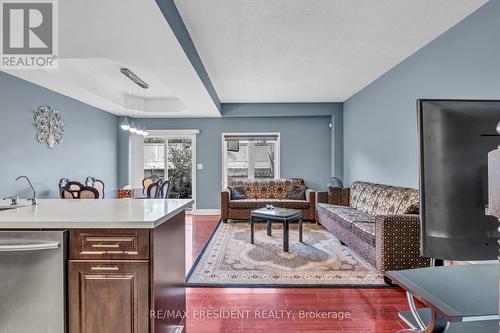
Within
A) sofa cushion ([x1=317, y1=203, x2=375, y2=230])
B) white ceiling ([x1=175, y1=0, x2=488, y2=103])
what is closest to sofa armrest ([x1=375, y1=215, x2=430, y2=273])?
sofa cushion ([x1=317, y1=203, x2=375, y2=230])

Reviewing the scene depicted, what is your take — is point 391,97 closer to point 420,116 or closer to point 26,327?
point 420,116

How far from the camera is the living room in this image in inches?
32.2

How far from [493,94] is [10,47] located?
4.87m

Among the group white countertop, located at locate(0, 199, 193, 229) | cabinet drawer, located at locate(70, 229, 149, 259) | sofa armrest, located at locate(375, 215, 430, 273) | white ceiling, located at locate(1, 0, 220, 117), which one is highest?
white ceiling, located at locate(1, 0, 220, 117)

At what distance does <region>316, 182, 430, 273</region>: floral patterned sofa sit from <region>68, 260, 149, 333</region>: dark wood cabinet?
236cm

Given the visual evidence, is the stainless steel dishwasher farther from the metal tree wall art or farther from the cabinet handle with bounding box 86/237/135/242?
the metal tree wall art

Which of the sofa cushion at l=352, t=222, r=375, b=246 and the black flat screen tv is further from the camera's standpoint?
the sofa cushion at l=352, t=222, r=375, b=246

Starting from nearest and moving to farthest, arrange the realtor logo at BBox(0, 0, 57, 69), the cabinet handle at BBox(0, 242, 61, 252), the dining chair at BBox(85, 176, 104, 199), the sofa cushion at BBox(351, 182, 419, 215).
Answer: the cabinet handle at BBox(0, 242, 61, 252)
the realtor logo at BBox(0, 0, 57, 69)
the sofa cushion at BBox(351, 182, 419, 215)
the dining chair at BBox(85, 176, 104, 199)

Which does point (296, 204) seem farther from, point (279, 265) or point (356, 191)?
point (279, 265)

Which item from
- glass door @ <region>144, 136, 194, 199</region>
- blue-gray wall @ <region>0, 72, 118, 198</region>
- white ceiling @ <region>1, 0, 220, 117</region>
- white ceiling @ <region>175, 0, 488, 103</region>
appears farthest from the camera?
glass door @ <region>144, 136, 194, 199</region>

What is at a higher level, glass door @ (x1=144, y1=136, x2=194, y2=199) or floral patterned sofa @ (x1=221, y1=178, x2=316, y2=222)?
glass door @ (x1=144, y1=136, x2=194, y2=199)

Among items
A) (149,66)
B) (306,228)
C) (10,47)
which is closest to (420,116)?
(149,66)

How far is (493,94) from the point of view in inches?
97.8

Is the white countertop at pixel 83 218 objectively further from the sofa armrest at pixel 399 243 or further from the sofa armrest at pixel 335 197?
the sofa armrest at pixel 335 197
